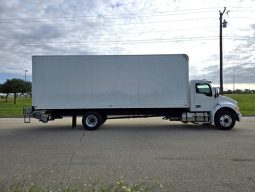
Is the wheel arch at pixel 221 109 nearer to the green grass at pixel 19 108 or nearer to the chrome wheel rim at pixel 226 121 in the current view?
the chrome wheel rim at pixel 226 121

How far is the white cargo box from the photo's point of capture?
58.7 ft

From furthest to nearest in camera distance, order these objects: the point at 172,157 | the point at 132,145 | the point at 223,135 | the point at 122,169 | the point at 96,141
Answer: the point at 223,135 < the point at 96,141 < the point at 132,145 < the point at 172,157 < the point at 122,169

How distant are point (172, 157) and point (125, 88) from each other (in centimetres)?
842

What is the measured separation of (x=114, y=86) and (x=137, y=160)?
8.82m

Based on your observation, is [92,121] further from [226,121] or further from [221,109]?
[226,121]

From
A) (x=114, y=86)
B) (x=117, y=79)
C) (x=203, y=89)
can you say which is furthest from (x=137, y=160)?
(x=203, y=89)

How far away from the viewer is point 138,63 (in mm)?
18016

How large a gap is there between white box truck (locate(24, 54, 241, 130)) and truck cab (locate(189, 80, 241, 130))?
5 cm

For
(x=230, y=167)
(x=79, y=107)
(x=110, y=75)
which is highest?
(x=110, y=75)

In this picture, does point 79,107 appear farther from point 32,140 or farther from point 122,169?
point 122,169

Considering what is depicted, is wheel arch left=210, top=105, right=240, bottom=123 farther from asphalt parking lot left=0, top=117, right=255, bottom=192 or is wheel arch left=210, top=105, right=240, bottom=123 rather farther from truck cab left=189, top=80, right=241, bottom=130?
asphalt parking lot left=0, top=117, right=255, bottom=192

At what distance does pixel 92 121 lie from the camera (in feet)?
58.0

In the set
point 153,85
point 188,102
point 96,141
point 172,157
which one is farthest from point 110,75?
point 172,157

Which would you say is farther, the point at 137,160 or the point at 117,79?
the point at 117,79
